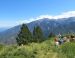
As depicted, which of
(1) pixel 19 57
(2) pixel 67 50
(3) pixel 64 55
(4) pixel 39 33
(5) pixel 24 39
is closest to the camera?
(1) pixel 19 57

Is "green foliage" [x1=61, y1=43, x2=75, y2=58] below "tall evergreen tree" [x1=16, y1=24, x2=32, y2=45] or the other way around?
below

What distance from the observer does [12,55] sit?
15.6m

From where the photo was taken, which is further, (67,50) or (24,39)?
(24,39)

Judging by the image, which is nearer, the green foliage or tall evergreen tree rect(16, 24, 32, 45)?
the green foliage

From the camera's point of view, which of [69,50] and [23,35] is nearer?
[69,50]

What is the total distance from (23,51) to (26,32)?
64183 mm

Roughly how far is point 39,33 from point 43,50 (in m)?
75.9

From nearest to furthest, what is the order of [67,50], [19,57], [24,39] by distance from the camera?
[19,57] → [67,50] → [24,39]

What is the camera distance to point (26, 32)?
80062 mm

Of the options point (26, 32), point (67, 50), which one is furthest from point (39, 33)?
point (67, 50)

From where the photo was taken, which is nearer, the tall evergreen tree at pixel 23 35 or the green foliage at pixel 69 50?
the green foliage at pixel 69 50

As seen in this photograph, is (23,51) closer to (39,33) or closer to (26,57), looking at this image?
(26,57)

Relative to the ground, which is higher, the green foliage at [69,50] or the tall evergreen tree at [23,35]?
the tall evergreen tree at [23,35]

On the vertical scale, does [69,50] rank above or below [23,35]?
below
